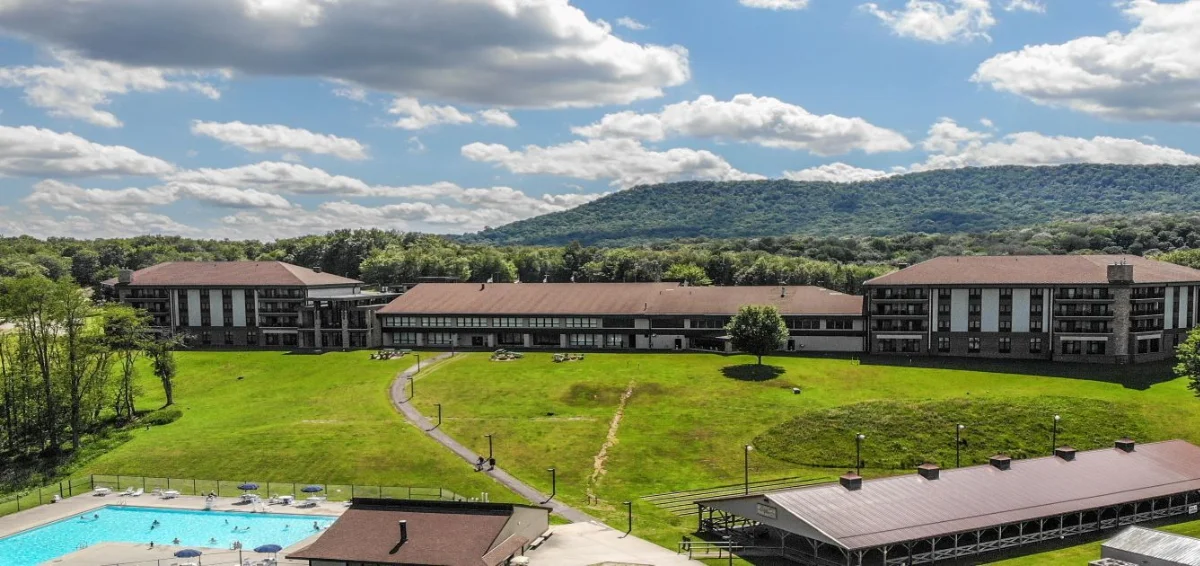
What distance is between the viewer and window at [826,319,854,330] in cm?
11638

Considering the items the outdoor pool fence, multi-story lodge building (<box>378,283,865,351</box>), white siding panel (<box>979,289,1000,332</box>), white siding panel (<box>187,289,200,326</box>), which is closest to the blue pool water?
the outdoor pool fence

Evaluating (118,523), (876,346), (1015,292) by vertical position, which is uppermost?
(1015,292)

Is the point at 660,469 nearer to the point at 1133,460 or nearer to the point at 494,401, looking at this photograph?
the point at 494,401

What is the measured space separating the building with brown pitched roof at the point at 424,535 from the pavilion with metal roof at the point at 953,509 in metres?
15.7

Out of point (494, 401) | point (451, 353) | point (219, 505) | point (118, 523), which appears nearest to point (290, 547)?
point (219, 505)

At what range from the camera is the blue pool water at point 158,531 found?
62.1 m

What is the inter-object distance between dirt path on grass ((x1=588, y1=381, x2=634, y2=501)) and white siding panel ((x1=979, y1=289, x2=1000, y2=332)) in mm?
49007

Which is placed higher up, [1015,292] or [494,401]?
[1015,292]

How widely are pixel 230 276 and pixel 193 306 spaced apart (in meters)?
7.67

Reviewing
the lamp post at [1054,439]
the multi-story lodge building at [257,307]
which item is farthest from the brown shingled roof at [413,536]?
the multi-story lodge building at [257,307]

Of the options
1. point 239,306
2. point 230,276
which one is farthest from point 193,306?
point 239,306

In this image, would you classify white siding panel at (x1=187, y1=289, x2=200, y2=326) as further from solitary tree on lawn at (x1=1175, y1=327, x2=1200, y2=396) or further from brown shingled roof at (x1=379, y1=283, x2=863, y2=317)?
solitary tree on lawn at (x1=1175, y1=327, x2=1200, y2=396)

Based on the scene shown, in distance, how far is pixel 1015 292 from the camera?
109 m

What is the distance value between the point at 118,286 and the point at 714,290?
104m
